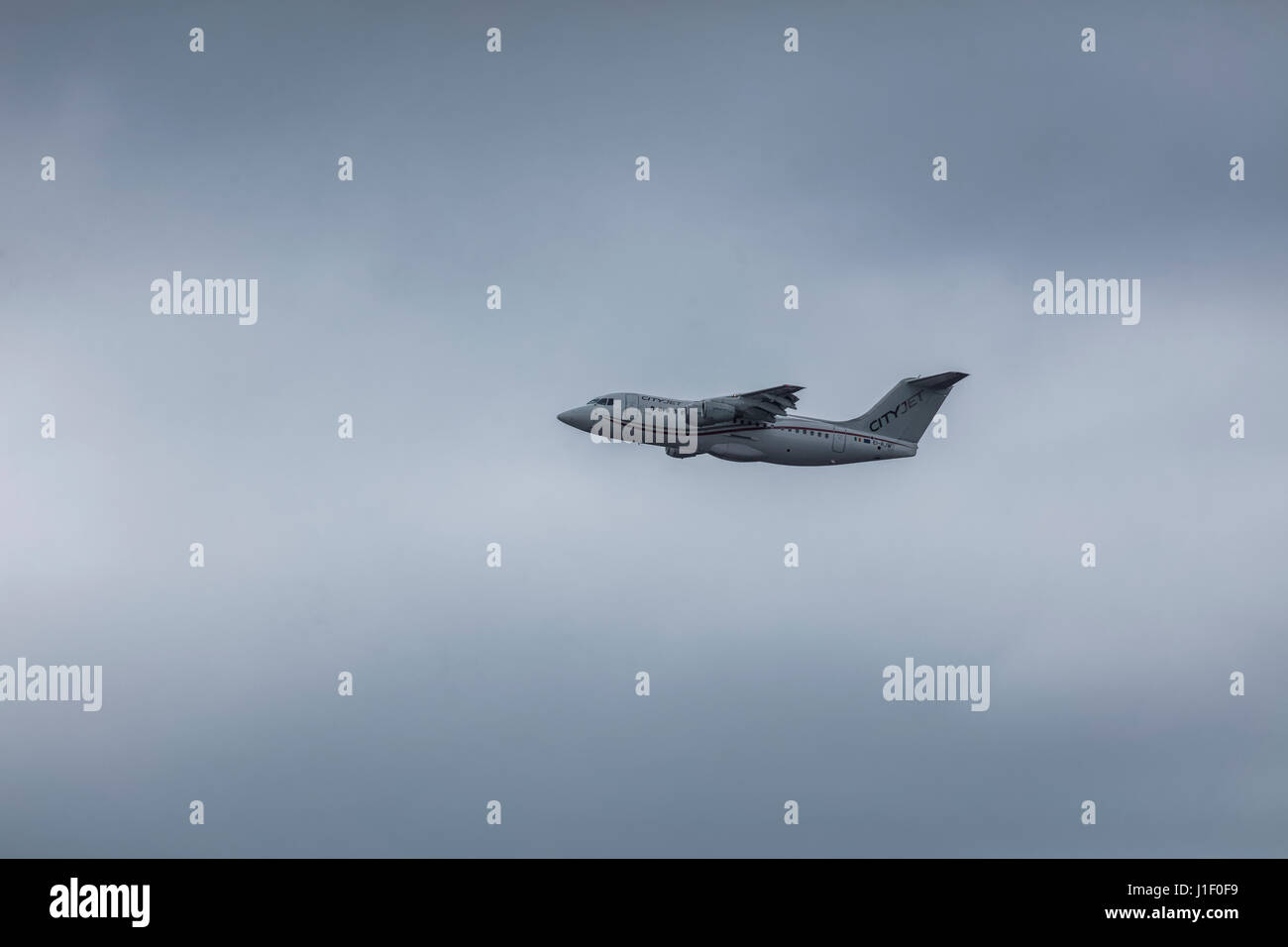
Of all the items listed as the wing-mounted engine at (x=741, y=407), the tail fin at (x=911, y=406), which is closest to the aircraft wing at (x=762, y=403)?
the wing-mounted engine at (x=741, y=407)

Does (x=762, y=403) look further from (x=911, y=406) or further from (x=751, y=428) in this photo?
(x=911, y=406)

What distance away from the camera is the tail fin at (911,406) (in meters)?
108

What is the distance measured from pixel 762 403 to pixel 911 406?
11.0 meters

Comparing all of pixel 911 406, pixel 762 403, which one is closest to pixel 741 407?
pixel 762 403

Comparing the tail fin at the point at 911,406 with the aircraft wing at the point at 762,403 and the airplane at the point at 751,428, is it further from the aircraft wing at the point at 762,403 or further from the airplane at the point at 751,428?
the aircraft wing at the point at 762,403
